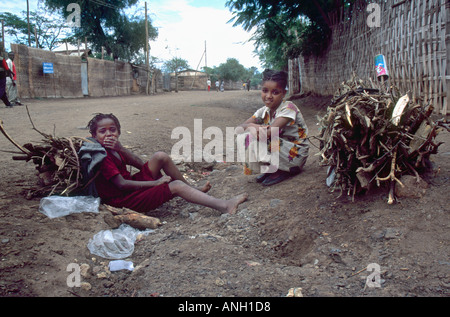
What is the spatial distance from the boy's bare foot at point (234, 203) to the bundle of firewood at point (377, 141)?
2.69ft

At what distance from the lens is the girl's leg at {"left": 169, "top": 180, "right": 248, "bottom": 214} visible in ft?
9.24

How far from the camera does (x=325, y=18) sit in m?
8.56

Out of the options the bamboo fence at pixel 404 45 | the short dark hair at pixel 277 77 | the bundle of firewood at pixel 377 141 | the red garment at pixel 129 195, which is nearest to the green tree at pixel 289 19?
the bamboo fence at pixel 404 45

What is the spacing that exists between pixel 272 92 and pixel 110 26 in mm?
22712

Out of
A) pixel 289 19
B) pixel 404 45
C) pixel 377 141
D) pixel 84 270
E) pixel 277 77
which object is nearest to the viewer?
pixel 84 270

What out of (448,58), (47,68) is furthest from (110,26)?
(448,58)

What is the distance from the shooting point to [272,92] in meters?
3.10

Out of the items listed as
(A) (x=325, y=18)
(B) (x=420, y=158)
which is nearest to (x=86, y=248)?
(B) (x=420, y=158)

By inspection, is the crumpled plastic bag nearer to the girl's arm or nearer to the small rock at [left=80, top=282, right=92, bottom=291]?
the small rock at [left=80, top=282, right=92, bottom=291]

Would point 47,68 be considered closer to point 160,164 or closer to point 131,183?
point 160,164

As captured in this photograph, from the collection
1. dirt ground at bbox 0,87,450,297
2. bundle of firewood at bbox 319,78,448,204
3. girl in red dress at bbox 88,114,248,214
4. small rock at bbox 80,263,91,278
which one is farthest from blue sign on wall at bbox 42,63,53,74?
bundle of firewood at bbox 319,78,448,204

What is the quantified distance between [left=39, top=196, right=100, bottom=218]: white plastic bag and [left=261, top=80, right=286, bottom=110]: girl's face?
1.75 metres

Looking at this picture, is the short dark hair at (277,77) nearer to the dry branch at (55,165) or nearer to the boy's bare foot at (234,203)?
the boy's bare foot at (234,203)
